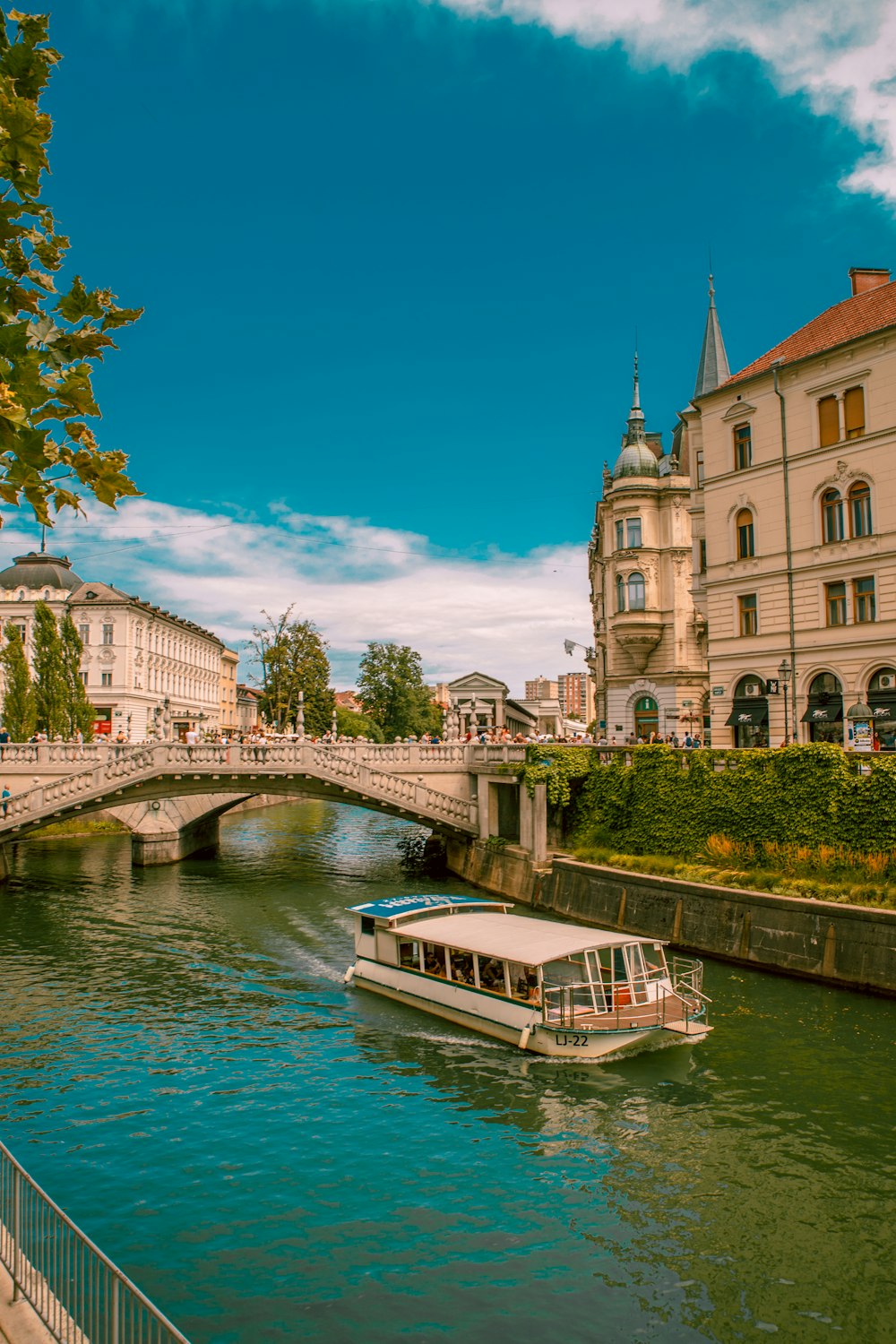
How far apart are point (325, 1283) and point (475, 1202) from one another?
10.2 feet

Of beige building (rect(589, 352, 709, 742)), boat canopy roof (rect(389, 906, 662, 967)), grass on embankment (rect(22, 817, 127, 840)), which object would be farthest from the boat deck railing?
grass on embankment (rect(22, 817, 127, 840))

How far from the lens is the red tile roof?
3941cm

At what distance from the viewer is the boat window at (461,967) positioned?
25062mm

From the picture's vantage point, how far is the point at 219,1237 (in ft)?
48.4

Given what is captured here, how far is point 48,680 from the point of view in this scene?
6881cm

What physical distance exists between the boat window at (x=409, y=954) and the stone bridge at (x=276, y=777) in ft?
53.5

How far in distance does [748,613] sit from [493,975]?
2529 centimetres

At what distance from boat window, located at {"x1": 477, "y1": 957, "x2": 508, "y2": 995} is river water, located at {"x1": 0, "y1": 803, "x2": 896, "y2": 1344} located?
1.33 m

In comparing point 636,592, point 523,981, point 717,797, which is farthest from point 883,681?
point 636,592

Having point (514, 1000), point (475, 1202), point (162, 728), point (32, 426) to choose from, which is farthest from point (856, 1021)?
point (162, 728)

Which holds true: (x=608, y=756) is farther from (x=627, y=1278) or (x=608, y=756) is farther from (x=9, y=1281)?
(x=9, y=1281)

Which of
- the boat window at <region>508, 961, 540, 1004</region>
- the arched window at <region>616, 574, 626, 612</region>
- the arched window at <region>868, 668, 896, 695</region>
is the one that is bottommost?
the boat window at <region>508, 961, 540, 1004</region>

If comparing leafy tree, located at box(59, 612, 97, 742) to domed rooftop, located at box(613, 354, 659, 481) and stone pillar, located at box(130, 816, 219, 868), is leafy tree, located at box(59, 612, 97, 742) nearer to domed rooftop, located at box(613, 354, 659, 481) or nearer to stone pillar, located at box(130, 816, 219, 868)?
stone pillar, located at box(130, 816, 219, 868)

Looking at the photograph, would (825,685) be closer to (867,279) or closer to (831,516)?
(831,516)
